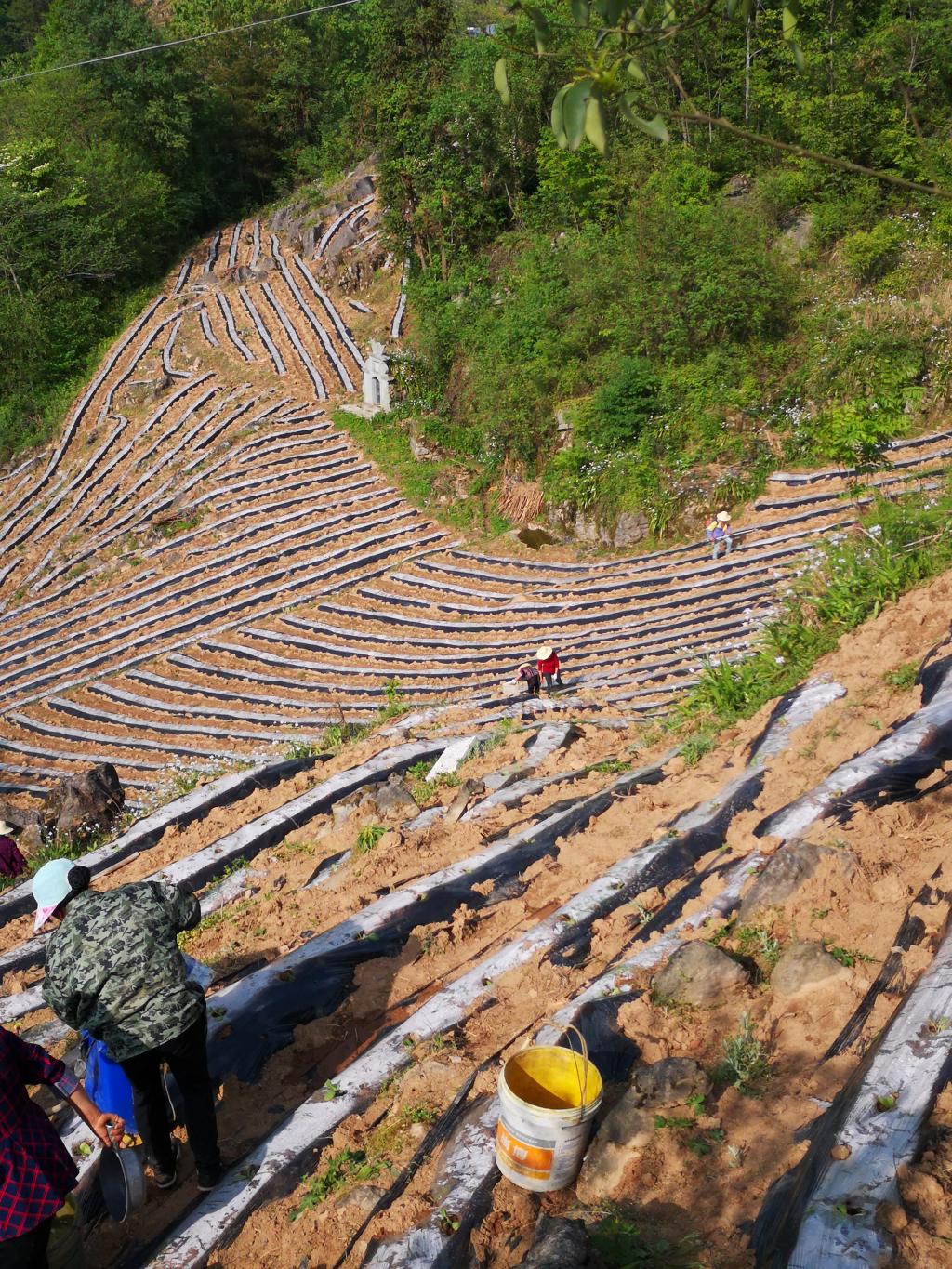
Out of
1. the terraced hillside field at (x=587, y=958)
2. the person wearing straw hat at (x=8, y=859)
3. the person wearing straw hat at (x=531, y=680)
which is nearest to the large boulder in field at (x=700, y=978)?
the terraced hillside field at (x=587, y=958)

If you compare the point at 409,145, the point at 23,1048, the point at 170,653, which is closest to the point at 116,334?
the point at 409,145

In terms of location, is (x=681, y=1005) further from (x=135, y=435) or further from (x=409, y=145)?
(x=409, y=145)

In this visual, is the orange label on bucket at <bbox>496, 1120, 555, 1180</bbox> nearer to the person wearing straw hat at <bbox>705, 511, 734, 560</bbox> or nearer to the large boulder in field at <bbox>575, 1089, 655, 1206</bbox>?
the large boulder in field at <bbox>575, 1089, 655, 1206</bbox>

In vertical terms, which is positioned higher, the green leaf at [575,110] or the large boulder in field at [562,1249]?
the green leaf at [575,110]

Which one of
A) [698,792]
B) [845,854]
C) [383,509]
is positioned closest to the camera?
[845,854]

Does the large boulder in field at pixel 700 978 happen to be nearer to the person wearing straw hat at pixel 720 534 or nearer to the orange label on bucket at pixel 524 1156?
the orange label on bucket at pixel 524 1156

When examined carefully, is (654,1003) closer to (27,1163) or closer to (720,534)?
(27,1163)

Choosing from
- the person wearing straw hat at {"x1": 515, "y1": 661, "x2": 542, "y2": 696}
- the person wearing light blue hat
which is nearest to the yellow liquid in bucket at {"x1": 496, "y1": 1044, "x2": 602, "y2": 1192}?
the person wearing light blue hat
